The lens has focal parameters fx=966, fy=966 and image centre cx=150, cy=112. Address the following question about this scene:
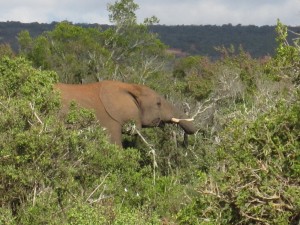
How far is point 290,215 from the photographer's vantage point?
675cm

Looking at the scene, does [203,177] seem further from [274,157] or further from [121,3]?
[121,3]

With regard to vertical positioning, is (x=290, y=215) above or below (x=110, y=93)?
above

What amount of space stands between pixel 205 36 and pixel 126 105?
8556 centimetres

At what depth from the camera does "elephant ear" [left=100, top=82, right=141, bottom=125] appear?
1777 cm

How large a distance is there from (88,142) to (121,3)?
18.7 m

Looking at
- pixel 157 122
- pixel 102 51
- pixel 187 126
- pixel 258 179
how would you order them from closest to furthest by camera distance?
pixel 258 179 < pixel 187 126 < pixel 157 122 < pixel 102 51

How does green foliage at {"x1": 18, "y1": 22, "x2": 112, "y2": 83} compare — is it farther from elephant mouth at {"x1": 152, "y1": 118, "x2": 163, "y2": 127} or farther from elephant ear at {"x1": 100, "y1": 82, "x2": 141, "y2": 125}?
elephant mouth at {"x1": 152, "y1": 118, "x2": 163, "y2": 127}

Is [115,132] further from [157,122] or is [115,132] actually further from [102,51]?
[102,51]

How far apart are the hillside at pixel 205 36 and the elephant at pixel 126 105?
6018 centimetres

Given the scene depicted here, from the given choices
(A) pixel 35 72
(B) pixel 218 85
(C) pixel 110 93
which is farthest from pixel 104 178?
(B) pixel 218 85

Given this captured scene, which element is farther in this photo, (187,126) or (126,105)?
(126,105)

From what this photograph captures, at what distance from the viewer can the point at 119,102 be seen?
1791 centimetres

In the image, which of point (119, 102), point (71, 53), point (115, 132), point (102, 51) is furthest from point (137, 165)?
point (102, 51)

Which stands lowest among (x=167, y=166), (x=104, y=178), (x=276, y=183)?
(x=167, y=166)
